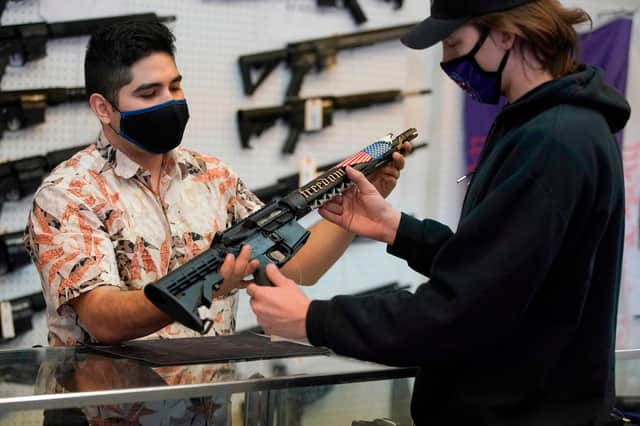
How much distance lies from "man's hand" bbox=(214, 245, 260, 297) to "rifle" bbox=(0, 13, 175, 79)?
2287mm

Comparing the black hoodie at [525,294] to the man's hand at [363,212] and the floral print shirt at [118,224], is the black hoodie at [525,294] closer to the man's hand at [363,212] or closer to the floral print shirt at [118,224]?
the man's hand at [363,212]

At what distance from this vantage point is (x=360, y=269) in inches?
174

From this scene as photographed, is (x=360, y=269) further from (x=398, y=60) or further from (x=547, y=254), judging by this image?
(x=547, y=254)

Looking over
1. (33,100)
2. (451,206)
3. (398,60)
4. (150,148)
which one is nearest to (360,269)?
(451,206)

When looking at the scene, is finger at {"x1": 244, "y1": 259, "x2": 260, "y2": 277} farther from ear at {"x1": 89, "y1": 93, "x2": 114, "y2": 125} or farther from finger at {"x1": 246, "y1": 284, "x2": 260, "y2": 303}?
ear at {"x1": 89, "y1": 93, "x2": 114, "y2": 125}

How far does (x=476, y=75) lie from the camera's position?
144cm

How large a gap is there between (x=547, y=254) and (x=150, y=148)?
114cm

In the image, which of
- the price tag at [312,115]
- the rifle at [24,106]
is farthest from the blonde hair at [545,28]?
the price tag at [312,115]

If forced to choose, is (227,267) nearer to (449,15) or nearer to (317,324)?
(317,324)

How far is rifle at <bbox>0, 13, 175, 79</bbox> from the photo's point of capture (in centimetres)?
348

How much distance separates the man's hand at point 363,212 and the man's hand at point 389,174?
6.7 inches

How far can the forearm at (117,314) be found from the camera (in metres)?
1.71

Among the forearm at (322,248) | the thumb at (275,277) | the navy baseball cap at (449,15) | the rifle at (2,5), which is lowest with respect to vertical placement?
the forearm at (322,248)

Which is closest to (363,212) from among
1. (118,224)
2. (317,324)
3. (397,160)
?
(397,160)
